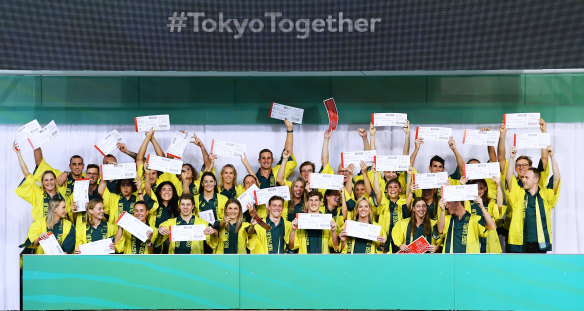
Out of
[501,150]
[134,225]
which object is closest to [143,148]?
[134,225]

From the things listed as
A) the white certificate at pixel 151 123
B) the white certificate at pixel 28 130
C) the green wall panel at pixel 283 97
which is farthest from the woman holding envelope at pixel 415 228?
the white certificate at pixel 28 130

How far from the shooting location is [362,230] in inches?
268

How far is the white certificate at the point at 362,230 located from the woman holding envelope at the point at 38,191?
2974 mm

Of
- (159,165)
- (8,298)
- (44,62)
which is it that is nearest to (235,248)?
(159,165)

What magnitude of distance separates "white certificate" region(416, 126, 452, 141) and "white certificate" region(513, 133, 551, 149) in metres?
0.69

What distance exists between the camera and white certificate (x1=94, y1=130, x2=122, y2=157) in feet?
25.2

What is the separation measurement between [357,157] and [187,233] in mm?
1999

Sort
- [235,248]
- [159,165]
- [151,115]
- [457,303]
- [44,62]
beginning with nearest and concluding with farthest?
[44,62]
[457,303]
[235,248]
[159,165]
[151,115]

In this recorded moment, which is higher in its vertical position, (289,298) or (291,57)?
(291,57)

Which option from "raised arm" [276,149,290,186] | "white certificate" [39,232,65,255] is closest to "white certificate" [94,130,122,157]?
"white certificate" [39,232,65,255]

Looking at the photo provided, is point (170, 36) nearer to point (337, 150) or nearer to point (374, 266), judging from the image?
point (374, 266)

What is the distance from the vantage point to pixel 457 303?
6.39 meters

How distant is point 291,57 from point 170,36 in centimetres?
96

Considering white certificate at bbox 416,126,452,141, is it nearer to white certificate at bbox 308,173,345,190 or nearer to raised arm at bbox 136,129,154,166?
white certificate at bbox 308,173,345,190
